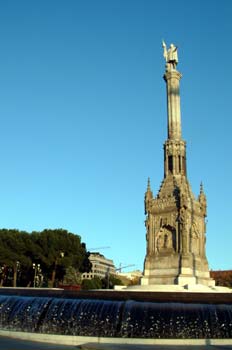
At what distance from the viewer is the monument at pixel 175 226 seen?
38938 millimetres

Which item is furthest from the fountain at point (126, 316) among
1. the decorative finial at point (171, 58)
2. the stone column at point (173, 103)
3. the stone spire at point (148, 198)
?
the decorative finial at point (171, 58)

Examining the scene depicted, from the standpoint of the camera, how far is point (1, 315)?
26625mm

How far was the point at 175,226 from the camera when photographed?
132ft

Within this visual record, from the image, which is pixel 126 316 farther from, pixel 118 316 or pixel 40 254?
pixel 40 254

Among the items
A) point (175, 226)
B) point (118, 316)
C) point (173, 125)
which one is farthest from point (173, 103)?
point (118, 316)

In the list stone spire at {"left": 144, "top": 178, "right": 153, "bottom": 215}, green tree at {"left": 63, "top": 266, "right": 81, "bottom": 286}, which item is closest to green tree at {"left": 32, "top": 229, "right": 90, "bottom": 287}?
green tree at {"left": 63, "top": 266, "right": 81, "bottom": 286}

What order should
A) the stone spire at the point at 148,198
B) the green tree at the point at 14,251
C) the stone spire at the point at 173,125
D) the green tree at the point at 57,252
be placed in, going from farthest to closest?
1. the green tree at the point at 57,252
2. the green tree at the point at 14,251
3. the stone spire at the point at 173,125
4. the stone spire at the point at 148,198

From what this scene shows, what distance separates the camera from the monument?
38938 mm

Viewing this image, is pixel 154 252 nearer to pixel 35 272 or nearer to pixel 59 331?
pixel 59 331

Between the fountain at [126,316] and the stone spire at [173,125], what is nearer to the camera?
the fountain at [126,316]

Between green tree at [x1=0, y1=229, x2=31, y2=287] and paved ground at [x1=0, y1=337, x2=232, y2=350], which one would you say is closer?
paved ground at [x1=0, y1=337, x2=232, y2=350]

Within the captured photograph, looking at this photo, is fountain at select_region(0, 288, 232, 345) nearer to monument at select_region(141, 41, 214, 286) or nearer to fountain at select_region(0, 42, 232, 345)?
fountain at select_region(0, 42, 232, 345)

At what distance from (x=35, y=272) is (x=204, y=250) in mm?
36199

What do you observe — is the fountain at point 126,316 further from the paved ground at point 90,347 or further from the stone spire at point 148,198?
the stone spire at point 148,198
